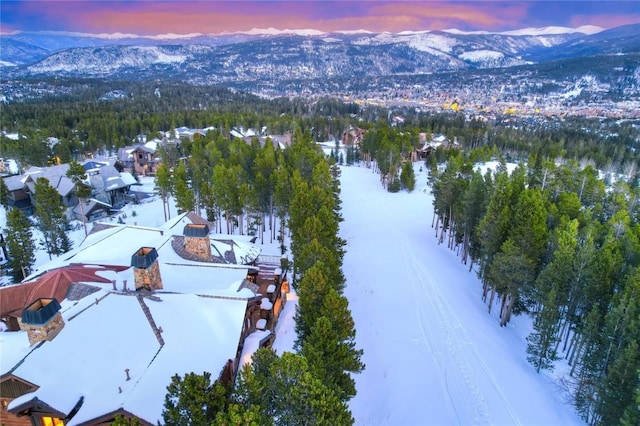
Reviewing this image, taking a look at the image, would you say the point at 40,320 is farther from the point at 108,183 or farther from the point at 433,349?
the point at 108,183

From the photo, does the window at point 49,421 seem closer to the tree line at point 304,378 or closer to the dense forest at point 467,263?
the tree line at point 304,378

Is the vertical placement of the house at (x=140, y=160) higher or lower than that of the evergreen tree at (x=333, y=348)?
lower

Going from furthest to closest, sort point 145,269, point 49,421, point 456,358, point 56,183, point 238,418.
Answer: point 56,183, point 456,358, point 145,269, point 49,421, point 238,418

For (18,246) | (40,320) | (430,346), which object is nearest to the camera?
(40,320)

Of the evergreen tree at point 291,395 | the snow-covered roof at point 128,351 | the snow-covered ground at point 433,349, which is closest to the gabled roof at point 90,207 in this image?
the snow-covered ground at point 433,349

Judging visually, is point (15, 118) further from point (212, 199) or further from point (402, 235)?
point (402, 235)

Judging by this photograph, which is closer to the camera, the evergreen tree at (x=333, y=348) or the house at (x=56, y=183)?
the evergreen tree at (x=333, y=348)

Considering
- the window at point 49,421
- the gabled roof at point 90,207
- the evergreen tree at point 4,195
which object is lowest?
the gabled roof at point 90,207

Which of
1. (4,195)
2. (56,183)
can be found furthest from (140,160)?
(4,195)
